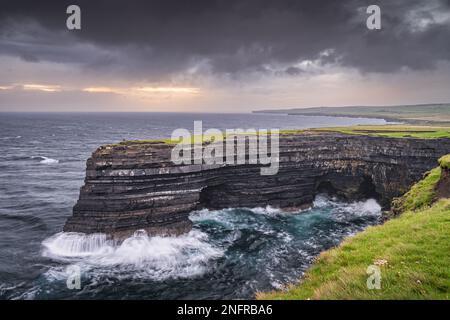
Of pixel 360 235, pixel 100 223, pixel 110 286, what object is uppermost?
pixel 360 235

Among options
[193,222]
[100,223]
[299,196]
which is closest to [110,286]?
[100,223]

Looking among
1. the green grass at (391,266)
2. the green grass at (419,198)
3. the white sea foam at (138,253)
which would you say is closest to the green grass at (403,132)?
the green grass at (419,198)

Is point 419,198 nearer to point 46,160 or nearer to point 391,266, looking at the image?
point 391,266
